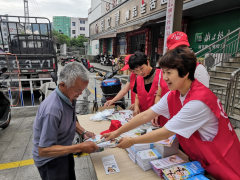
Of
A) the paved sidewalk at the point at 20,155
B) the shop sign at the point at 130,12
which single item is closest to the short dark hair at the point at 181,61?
the paved sidewalk at the point at 20,155

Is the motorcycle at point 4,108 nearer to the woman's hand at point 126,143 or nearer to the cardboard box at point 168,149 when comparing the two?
the woman's hand at point 126,143

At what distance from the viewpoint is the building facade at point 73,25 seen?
66.1 meters

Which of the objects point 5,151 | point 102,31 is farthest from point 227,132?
point 102,31

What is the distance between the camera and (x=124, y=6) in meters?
12.6

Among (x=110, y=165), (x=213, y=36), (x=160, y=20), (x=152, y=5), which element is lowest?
(x=110, y=165)

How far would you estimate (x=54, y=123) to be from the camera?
120 centimetres

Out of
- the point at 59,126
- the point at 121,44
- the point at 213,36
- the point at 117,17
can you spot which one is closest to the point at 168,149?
the point at 59,126

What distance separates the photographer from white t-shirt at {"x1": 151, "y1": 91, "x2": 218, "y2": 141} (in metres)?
1.09

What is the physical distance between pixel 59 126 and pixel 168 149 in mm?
950

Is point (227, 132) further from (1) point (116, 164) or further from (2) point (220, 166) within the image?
(1) point (116, 164)

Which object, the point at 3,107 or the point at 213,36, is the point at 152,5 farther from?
the point at 3,107

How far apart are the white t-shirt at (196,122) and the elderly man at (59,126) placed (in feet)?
2.29

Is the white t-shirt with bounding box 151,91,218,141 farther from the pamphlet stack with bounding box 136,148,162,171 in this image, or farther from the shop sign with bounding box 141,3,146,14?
the shop sign with bounding box 141,3,146,14

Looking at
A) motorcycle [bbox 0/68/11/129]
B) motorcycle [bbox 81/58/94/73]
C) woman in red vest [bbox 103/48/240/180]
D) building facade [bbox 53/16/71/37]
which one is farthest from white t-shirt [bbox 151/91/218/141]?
building facade [bbox 53/16/71/37]
